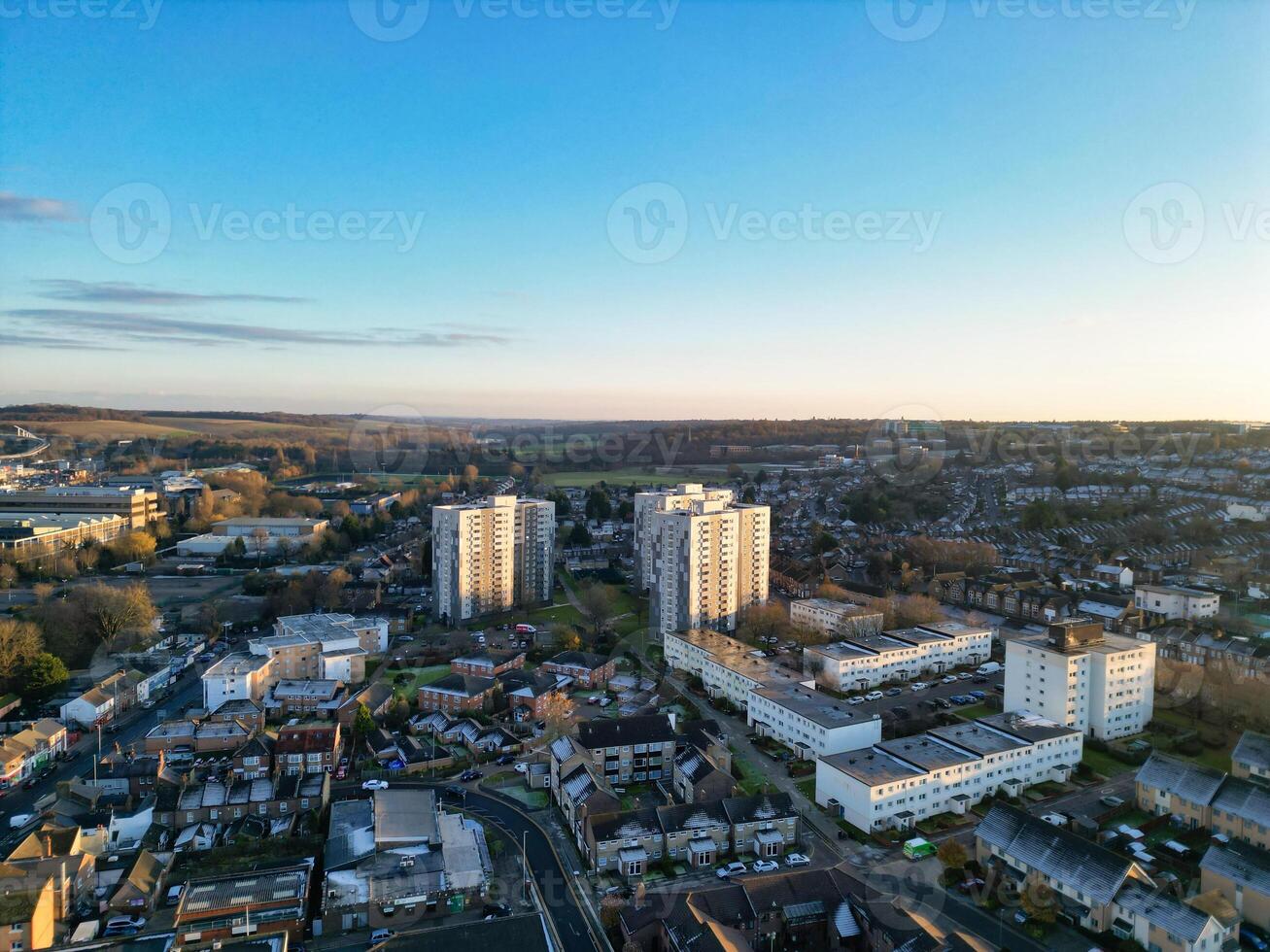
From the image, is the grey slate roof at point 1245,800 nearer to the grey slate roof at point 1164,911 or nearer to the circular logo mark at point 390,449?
the grey slate roof at point 1164,911

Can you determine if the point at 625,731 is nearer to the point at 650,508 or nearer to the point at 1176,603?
the point at 650,508

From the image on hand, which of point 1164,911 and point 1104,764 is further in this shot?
point 1104,764

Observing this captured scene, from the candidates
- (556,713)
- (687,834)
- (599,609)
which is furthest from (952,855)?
(599,609)

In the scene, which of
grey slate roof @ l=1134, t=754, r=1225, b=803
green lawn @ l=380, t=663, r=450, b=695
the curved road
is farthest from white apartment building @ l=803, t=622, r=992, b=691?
green lawn @ l=380, t=663, r=450, b=695

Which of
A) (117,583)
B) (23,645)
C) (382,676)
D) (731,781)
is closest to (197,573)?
(117,583)

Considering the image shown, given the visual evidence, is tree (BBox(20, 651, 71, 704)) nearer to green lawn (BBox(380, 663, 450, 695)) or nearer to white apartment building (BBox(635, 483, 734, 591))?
green lawn (BBox(380, 663, 450, 695))

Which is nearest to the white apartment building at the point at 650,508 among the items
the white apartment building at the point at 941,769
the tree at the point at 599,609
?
the tree at the point at 599,609
